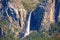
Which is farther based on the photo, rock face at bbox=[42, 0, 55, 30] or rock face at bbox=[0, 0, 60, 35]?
rock face at bbox=[0, 0, 60, 35]

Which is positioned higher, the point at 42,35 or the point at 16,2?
the point at 16,2

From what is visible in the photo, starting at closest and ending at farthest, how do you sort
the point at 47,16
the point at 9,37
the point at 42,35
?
the point at 42,35, the point at 9,37, the point at 47,16

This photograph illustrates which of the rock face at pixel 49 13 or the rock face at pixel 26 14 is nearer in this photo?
the rock face at pixel 49 13

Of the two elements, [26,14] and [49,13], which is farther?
[26,14]

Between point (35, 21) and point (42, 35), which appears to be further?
point (35, 21)

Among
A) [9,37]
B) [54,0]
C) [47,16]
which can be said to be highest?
[54,0]

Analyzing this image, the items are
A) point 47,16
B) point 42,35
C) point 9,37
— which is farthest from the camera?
point 47,16

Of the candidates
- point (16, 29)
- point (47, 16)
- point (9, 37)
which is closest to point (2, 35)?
point (9, 37)

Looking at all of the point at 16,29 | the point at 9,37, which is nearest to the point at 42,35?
the point at 9,37

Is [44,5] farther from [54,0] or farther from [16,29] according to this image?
[16,29]

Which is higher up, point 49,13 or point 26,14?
point 49,13
